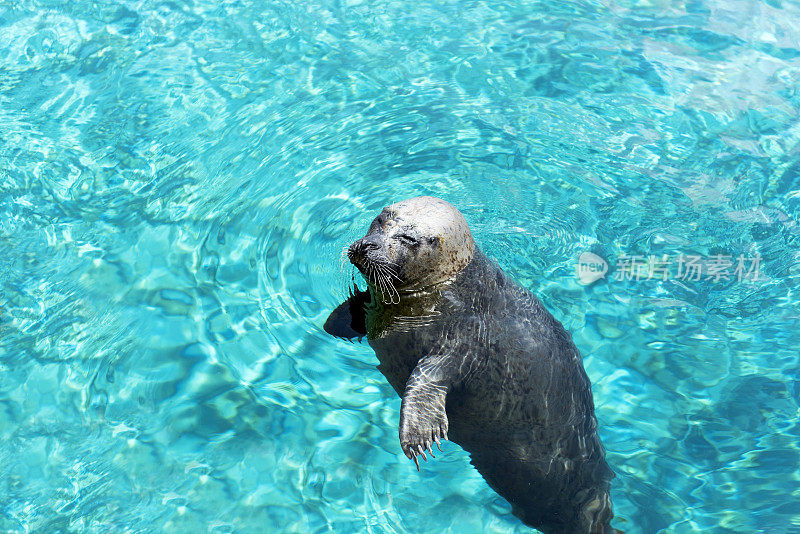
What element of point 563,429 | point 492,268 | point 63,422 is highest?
point 492,268

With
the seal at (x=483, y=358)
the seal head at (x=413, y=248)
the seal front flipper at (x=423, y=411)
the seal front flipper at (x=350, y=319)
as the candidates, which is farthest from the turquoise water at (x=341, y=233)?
the seal head at (x=413, y=248)

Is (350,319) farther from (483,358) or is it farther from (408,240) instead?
(483,358)

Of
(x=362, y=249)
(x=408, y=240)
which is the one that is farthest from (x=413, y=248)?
(x=362, y=249)

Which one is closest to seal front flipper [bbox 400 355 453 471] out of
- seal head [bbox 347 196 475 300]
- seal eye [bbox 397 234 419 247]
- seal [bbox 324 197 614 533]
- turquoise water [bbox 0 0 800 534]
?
seal [bbox 324 197 614 533]

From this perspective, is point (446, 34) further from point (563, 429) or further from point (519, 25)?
point (563, 429)

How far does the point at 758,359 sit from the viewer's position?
672 cm

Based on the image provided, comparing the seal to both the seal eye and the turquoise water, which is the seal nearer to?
the seal eye

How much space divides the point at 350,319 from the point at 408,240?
95cm

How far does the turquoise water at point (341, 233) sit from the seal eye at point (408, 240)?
5.30 feet

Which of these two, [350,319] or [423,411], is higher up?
[423,411]

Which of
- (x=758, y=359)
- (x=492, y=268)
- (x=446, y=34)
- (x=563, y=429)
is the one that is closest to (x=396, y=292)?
(x=492, y=268)

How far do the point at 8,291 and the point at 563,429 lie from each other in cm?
488

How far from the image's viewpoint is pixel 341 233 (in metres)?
7.19

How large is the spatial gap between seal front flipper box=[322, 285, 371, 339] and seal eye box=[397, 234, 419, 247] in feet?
2.41
